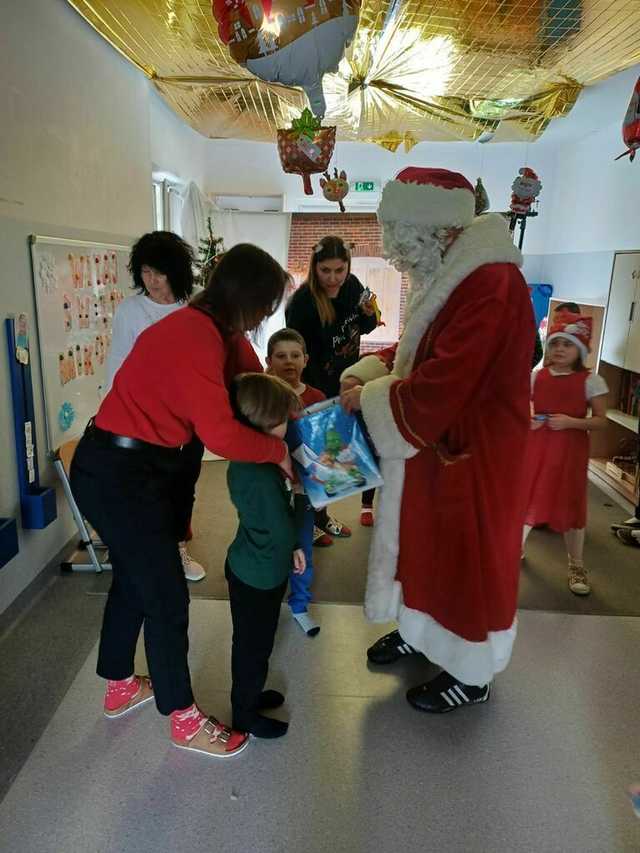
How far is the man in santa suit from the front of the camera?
4.65 ft

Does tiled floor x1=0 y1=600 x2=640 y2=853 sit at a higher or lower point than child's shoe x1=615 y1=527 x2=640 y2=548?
lower

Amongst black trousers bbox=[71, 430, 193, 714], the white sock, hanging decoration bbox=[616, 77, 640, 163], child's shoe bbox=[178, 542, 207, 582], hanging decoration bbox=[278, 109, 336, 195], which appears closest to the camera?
black trousers bbox=[71, 430, 193, 714]

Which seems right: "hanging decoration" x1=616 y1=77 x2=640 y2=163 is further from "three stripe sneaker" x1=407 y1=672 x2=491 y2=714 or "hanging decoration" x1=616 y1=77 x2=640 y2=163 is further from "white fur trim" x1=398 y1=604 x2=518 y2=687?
"three stripe sneaker" x1=407 y1=672 x2=491 y2=714

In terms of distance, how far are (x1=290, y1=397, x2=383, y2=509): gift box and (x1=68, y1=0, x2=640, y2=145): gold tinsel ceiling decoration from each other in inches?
83.2

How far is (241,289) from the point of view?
128 cm

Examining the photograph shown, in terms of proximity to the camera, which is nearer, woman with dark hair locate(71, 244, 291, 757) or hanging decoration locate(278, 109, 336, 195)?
woman with dark hair locate(71, 244, 291, 757)

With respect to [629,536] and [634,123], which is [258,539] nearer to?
[629,536]

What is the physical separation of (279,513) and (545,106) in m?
3.58

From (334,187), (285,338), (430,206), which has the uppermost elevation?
(334,187)

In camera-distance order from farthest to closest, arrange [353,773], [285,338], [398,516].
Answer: [285,338], [398,516], [353,773]

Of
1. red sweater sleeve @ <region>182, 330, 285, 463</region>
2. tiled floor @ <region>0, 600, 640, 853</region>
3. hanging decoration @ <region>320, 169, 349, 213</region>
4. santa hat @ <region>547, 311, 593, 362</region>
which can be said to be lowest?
tiled floor @ <region>0, 600, 640, 853</region>

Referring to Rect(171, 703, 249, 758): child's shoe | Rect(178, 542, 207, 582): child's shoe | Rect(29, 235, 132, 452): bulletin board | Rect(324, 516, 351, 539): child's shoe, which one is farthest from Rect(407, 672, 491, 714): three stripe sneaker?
Rect(29, 235, 132, 452): bulletin board

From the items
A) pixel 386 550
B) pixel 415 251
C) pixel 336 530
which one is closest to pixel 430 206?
pixel 415 251

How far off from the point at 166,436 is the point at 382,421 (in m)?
0.56
